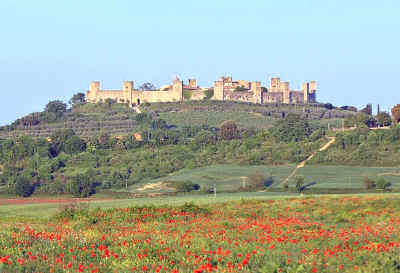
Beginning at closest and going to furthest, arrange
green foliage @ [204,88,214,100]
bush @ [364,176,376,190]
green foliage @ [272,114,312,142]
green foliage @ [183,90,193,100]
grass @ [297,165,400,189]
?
bush @ [364,176,376,190] → grass @ [297,165,400,189] → green foliage @ [272,114,312,142] → green foliage @ [183,90,193,100] → green foliage @ [204,88,214,100]

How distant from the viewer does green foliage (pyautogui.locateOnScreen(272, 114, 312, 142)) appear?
99500 millimetres

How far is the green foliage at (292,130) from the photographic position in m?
99.5

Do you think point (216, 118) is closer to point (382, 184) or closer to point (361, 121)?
point (361, 121)

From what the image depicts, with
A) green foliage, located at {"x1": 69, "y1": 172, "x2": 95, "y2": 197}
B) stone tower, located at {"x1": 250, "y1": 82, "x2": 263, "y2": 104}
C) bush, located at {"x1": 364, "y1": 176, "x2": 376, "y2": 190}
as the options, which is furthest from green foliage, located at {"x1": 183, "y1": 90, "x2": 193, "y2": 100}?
bush, located at {"x1": 364, "y1": 176, "x2": 376, "y2": 190}

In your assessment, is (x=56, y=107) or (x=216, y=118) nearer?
(x=216, y=118)

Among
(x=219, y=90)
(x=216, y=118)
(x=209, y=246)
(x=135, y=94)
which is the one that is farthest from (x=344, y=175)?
(x=135, y=94)

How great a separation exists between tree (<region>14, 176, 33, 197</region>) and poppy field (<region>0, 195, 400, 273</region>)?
51893mm

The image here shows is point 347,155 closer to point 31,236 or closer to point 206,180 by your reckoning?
point 206,180

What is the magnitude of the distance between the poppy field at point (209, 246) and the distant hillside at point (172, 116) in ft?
→ 306

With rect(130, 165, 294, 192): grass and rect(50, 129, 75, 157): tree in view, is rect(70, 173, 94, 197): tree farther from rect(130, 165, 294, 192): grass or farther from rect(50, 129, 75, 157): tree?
rect(50, 129, 75, 157): tree

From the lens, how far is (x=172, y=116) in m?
129

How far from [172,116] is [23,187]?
57347 millimetres

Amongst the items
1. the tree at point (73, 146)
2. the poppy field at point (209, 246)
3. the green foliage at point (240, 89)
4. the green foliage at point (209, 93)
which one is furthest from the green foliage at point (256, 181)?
the green foliage at point (240, 89)

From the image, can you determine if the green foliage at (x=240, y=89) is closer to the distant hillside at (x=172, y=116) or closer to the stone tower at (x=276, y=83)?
the stone tower at (x=276, y=83)
